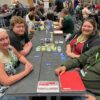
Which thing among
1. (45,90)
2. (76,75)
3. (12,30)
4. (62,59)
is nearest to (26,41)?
(12,30)

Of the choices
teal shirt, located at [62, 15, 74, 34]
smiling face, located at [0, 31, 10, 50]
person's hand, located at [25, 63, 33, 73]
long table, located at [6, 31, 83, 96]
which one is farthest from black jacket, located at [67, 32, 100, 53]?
teal shirt, located at [62, 15, 74, 34]

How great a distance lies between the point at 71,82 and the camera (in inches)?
81.7

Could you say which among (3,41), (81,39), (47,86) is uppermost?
(3,41)

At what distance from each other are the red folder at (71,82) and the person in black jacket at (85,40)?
0.79 metres

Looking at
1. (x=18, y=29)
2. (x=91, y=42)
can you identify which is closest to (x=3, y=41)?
(x=18, y=29)

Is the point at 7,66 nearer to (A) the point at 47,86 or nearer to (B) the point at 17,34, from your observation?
(A) the point at 47,86

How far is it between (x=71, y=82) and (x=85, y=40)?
55.4 inches

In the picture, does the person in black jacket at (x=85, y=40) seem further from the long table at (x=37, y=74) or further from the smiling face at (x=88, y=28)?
the long table at (x=37, y=74)

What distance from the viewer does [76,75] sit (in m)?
2.26

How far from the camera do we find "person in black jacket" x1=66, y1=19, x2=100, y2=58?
3.16 m

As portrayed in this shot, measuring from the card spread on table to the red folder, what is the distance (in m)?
0.05

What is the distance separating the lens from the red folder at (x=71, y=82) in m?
1.95

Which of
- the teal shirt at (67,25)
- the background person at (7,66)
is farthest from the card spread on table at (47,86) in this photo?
the teal shirt at (67,25)

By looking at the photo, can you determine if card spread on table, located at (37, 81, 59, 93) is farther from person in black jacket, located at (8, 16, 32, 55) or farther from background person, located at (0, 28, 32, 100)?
person in black jacket, located at (8, 16, 32, 55)
